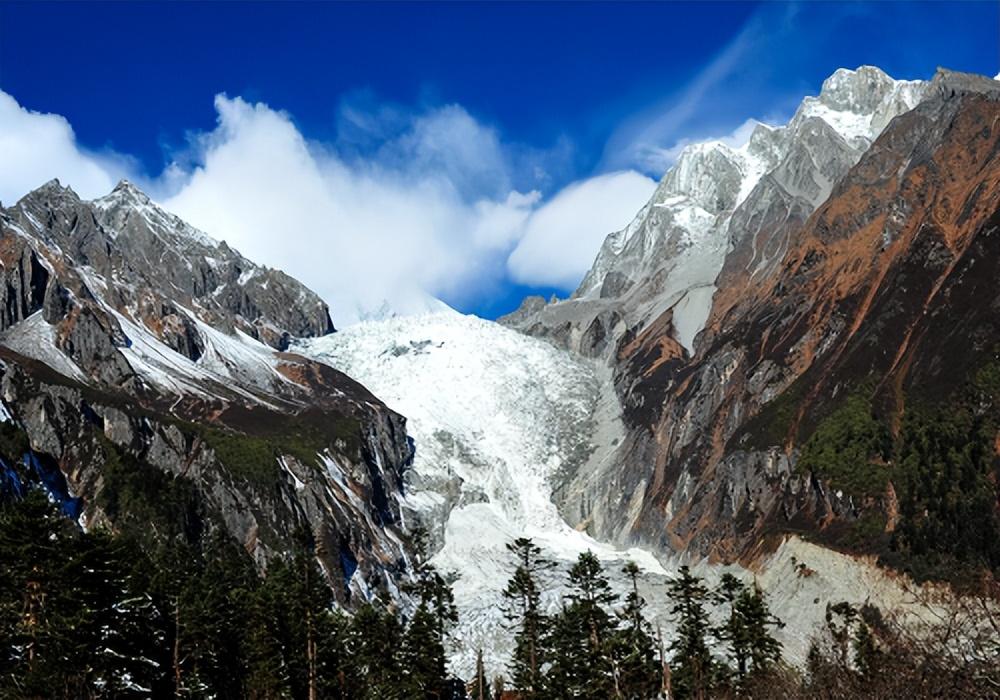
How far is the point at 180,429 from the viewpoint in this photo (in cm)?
13775

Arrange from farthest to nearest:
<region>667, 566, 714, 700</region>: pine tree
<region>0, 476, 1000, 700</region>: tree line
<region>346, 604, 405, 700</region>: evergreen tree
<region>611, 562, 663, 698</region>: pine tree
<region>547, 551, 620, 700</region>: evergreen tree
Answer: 1. <region>346, 604, 405, 700</region>: evergreen tree
2. <region>667, 566, 714, 700</region>: pine tree
3. <region>547, 551, 620, 700</region>: evergreen tree
4. <region>611, 562, 663, 698</region>: pine tree
5. <region>0, 476, 1000, 700</region>: tree line

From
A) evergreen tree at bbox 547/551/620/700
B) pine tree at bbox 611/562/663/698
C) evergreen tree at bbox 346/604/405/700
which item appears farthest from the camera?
evergreen tree at bbox 346/604/405/700

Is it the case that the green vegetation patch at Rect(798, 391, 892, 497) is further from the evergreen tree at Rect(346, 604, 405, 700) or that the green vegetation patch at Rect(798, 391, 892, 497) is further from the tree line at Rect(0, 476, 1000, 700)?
the evergreen tree at Rect(346, 604, 405, 700)

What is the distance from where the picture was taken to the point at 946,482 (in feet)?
352

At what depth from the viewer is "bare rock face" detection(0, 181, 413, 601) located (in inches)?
4936

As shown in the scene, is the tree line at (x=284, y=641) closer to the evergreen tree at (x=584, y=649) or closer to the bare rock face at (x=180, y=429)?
the evergreen tree at (x=584, y=649)

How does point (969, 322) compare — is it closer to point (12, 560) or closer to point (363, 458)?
point (363, 458)

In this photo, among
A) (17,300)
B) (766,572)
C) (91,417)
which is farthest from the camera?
(17,300)

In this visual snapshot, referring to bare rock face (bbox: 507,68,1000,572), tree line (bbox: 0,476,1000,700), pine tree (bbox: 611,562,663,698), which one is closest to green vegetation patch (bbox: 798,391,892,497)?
bare rock face (bbox: 507,68,1000,572)

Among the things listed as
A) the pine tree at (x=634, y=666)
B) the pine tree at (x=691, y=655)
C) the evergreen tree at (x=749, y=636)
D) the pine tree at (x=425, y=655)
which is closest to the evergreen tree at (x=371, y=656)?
the pine tree at (x=425, y=655)

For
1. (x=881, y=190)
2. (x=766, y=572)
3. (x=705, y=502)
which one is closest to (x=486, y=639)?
(x=766, y=572)

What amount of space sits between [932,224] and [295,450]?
324ft

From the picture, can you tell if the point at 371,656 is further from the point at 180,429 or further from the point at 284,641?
the point at 180,429

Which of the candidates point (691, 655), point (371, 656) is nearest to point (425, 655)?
point (371, 656)
